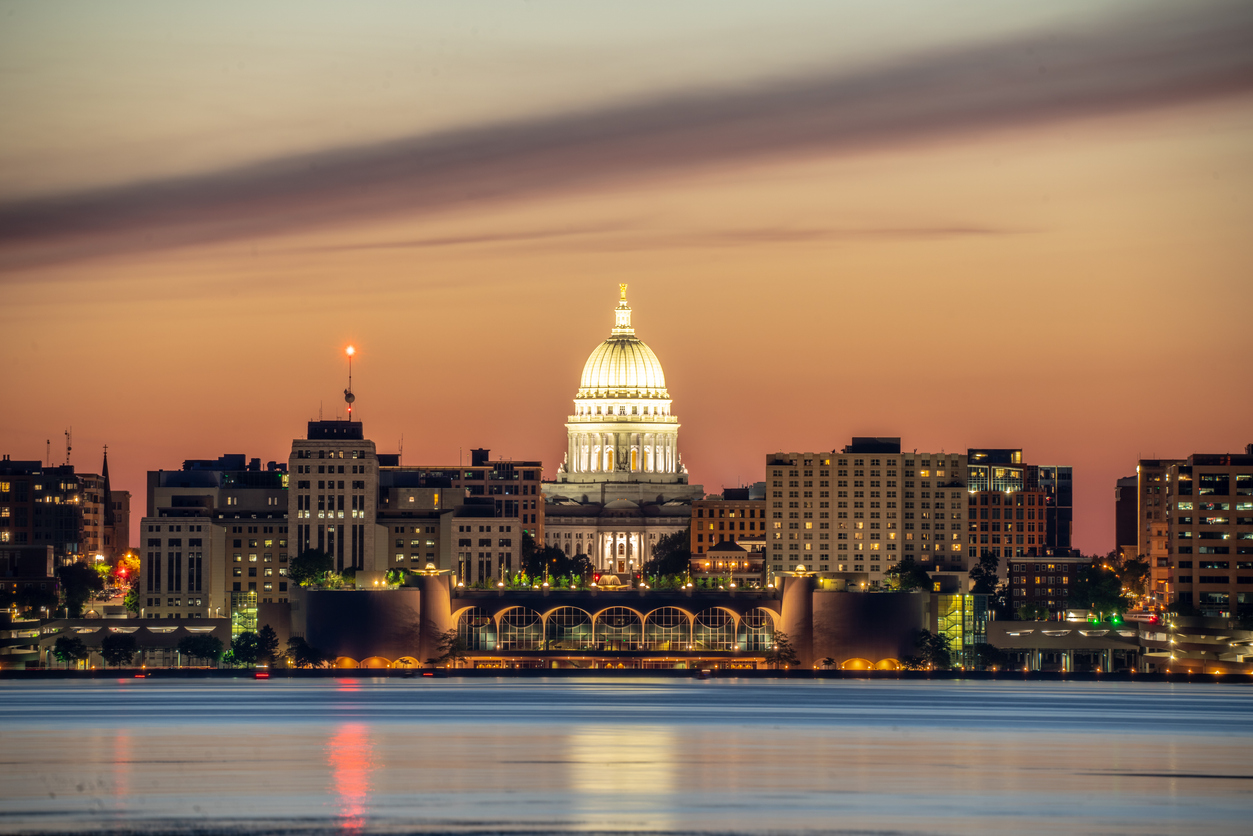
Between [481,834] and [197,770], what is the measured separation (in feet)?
99.2

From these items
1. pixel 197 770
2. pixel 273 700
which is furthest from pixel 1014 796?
pixel 273 700

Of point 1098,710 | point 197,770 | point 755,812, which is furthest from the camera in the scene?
point 1098,710

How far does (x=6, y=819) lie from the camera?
93688 mm

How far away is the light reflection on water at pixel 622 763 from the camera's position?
96.8 meters

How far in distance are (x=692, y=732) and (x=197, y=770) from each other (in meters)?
37.2

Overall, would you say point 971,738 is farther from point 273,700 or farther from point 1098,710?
point 273,700

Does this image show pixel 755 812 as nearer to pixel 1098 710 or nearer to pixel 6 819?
pixel 6 819

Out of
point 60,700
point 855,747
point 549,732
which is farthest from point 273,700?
point 855,747

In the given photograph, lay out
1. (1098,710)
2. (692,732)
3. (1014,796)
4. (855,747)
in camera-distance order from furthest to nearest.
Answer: (1098,710)
(692,732)
(855,747)
(1014,796)

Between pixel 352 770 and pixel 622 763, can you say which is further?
pixel 622 763

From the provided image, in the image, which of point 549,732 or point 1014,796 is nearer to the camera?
point 1014,796

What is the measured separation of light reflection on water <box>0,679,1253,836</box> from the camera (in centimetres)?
9675

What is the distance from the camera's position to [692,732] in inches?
5669

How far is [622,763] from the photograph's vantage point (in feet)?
403
